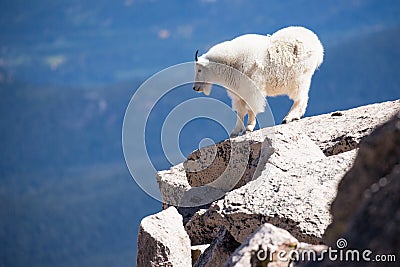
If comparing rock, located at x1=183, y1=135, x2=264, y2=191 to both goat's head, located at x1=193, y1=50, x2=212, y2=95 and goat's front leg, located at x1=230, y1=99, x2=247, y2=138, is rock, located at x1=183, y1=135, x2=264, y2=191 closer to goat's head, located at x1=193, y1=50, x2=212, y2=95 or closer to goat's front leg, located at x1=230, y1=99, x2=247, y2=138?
goat's front leg, located at x1=230, y1=99, x2=247, y2=138

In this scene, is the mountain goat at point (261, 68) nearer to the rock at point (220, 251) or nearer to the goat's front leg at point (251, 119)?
the goat's front leg at point (251, 119)

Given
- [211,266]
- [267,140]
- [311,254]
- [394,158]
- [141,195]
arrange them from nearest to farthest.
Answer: [394,158], [311,254], [211,266], [267,140], [141,195]

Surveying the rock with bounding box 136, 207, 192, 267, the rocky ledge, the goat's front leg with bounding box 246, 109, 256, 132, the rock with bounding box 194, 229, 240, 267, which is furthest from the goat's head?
the rock with bounding box 194, 229, 240, 267

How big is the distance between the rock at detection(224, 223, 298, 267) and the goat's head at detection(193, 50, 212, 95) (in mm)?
6915

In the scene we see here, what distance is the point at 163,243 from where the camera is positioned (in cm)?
727

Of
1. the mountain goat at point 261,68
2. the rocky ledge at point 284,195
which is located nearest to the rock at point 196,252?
the rocky ledge at point 284,195

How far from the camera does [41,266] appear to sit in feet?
171

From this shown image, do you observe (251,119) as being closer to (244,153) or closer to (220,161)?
(220,161)

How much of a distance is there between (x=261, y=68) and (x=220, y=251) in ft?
16.1

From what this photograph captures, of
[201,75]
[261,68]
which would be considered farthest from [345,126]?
[201,75]

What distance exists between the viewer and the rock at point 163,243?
7266 millimetres

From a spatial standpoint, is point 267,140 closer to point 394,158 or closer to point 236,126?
point 236,126

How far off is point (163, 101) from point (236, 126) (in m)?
63.6

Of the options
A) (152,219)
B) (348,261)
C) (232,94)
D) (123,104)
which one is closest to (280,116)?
(123,104)
